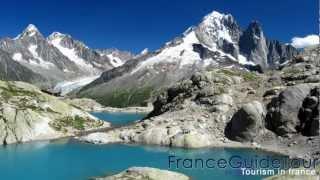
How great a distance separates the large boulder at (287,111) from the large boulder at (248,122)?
7.18 ft

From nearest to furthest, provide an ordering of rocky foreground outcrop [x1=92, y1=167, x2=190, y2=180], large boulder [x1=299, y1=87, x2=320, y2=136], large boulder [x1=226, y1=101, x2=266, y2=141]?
rocky foreground outcrop [x1=92, y1=167, x2=190, y2=180] < large boulder [x1=299, y1=87, x2=320, y2=136] < large boulder [x1=226, y1=101, x2=266, y2=141]

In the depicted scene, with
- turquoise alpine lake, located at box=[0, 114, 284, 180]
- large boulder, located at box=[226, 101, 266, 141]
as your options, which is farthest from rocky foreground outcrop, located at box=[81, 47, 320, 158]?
turquoise alpine lake, located at box=[0, 114, 284, 180]

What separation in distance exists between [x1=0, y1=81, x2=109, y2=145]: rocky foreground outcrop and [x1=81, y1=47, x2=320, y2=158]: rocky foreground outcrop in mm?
11609

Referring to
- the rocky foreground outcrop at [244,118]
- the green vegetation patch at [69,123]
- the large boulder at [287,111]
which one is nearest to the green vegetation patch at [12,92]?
the green vegetation patch at [69,123]

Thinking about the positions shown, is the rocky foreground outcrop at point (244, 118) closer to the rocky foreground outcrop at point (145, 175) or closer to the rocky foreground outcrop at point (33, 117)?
the rocky foreground outcrop at point (33, 117)

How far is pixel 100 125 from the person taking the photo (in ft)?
444

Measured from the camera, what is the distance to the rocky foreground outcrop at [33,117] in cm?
10931

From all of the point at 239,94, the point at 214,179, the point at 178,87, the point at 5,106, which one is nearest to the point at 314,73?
the point at 239,94

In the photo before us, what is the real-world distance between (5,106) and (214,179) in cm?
6181

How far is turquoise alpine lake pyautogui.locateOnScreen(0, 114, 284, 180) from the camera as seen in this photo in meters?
76.4

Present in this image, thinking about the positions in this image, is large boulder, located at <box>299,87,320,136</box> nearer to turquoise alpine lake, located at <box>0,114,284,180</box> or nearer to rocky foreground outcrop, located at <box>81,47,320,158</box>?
rocky foreground outcrop, located at <box>81,47,320,158</box>

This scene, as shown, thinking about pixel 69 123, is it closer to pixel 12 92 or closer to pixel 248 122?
pixel 12 92

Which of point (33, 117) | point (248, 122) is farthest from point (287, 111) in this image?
point (33, 117)

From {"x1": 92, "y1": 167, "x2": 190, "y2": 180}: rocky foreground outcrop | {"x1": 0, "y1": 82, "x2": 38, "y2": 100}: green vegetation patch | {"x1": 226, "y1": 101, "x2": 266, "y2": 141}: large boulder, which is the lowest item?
{"x1": 92, "y1": 167, "x2": 190, "y2": 180}: rocky foreground outcrop
